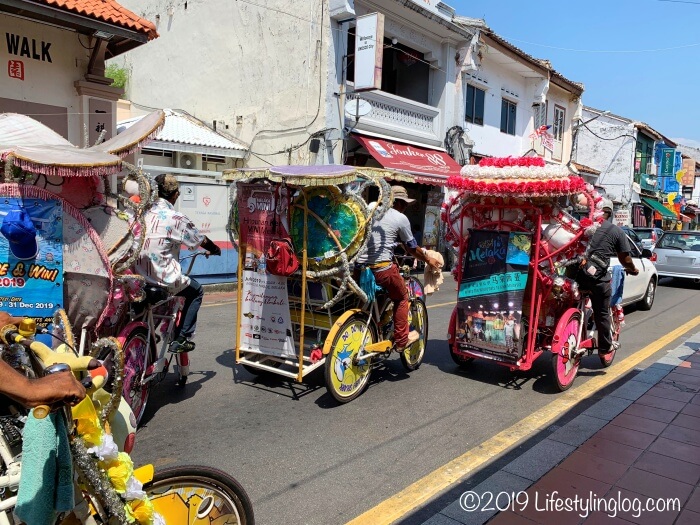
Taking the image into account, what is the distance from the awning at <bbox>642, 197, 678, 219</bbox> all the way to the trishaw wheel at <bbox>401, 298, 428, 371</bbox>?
33038 mm

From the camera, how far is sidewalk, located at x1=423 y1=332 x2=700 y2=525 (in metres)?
3.18

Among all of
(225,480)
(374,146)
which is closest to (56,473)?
(225,480)

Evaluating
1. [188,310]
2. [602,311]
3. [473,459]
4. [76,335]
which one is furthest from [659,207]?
[76,335]

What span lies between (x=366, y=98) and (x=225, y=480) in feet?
43.7

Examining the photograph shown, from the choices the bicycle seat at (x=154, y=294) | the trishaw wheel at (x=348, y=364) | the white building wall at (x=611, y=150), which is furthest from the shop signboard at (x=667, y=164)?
the bicycle seat at (x=154, y=294)

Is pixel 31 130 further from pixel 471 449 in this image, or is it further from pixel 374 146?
pixel 374 146

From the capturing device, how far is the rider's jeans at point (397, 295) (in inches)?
203

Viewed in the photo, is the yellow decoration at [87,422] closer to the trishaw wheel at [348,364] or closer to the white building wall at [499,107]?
the trishaw wheel at [348,364]

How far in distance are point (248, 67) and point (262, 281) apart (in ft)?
35.7

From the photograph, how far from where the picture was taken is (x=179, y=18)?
15656 mm

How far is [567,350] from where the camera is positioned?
547 centimetres

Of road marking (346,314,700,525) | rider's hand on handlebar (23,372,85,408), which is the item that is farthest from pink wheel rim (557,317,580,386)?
rider's hand on handlebar (23,372,85,408)

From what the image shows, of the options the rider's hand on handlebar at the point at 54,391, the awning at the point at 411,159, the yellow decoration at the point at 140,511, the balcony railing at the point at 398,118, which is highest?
the balcony railing at the point at 398,118

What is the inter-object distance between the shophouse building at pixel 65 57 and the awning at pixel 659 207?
3298 centimetres
